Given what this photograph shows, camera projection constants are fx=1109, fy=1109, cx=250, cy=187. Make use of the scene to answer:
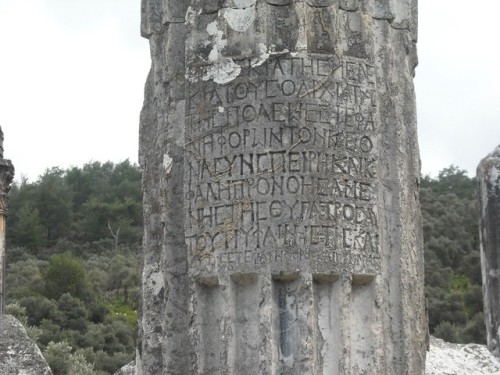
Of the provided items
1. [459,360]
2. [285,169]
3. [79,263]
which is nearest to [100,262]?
[79,263]

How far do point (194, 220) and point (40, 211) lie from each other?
48716mm

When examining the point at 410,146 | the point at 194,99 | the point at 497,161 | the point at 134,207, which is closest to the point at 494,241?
the point at 497,161

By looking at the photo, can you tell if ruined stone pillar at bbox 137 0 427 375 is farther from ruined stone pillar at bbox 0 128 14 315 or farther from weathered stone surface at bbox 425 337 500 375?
ruined stone pillar at bbox 0 128 14 315

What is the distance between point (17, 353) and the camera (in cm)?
923

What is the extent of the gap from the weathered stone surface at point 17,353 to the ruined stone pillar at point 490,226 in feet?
13.0

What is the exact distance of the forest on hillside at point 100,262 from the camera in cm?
2859

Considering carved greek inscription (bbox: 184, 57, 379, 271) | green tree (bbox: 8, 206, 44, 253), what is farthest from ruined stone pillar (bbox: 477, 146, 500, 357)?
green tree (bbox: 8, 206, 44, 253)

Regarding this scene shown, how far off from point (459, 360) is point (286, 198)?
3896mm

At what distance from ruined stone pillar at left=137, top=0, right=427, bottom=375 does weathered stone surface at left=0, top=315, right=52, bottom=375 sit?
333cm

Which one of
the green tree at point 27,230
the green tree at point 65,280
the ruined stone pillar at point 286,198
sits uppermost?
the green tree at point 27,230

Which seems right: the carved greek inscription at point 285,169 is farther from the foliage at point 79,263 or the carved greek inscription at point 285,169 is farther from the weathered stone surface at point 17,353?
the foliage at point 79,263

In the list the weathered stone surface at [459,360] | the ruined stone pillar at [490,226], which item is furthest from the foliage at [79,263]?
the weathered stone surface at [459,360]

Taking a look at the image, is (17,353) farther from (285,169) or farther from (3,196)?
(285,169)

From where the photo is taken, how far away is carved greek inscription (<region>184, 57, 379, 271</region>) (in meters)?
5.41
